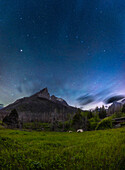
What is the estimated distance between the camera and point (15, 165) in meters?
4.70

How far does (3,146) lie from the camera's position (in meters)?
7.18

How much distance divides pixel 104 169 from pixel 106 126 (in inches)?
1019

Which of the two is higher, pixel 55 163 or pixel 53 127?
pixel 55 163

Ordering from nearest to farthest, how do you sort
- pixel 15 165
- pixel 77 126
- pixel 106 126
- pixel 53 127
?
pixel 15 165
pixel 106 126
pixel 77 126
pixel 53 127

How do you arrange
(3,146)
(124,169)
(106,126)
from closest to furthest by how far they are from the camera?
(124,169), (3,146), (106,126)

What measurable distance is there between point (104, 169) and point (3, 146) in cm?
693

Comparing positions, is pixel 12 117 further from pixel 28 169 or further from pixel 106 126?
pixel 28 169

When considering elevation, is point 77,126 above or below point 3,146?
below

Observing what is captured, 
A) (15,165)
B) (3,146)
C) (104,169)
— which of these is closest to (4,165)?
(15,165)

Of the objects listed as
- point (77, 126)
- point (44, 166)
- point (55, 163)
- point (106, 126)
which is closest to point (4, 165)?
point (44, 166)

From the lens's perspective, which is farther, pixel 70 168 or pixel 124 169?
pixel 70 168

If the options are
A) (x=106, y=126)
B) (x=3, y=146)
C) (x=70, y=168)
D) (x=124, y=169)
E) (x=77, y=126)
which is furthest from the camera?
(x=77, y=126)

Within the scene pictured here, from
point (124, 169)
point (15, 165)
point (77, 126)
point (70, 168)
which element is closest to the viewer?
point (124, 169)

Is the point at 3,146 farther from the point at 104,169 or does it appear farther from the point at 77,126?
the point at 77,126
